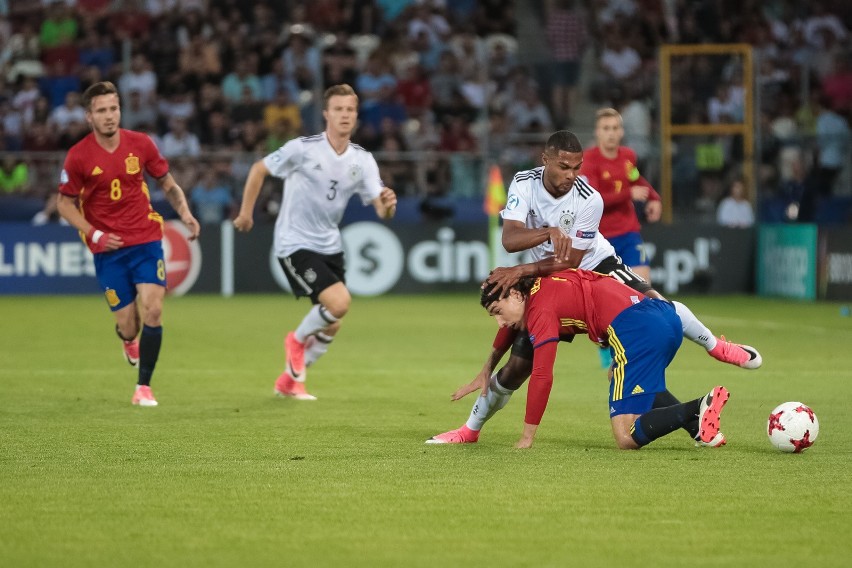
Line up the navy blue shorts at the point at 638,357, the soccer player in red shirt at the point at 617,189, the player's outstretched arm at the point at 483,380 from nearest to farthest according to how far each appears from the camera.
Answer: the navy blue shorts at the point at 638,357 → the player's outstretched arm at the point at 483,380 → the soccer player in red shirt at the point at 617,189

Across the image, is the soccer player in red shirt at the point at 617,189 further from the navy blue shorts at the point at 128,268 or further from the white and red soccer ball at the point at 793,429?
the white and red soccer ball at the point at 793,429

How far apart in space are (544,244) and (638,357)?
3.59 ft

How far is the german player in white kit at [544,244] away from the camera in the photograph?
8.47 metres

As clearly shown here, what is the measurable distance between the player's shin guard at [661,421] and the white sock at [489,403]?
2.73 ft

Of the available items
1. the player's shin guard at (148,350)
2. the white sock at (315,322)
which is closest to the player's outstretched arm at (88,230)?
the player's shin guard at (148,350)

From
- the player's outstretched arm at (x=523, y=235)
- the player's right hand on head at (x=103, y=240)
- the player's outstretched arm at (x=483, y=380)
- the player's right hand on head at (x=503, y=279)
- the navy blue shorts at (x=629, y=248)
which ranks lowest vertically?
the player's outstretched arm at (x=483, y=380)

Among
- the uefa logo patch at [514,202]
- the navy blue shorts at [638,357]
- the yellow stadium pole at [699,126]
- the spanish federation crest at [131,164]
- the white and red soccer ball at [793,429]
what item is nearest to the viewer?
the white and red soccer ball at [793,429]

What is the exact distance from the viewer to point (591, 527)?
6094mm

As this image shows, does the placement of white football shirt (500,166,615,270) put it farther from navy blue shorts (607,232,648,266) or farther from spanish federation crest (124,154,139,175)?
navy blue shorts (607,232,648,266)

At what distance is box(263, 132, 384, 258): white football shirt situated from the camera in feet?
37.6

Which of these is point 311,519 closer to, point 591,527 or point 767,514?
point 591,527

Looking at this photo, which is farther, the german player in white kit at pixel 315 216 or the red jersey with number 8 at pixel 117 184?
the german player in white kit at pixel 315 216

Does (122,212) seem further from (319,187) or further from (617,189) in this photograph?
(617,189)

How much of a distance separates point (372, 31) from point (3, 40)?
20.9 feet
